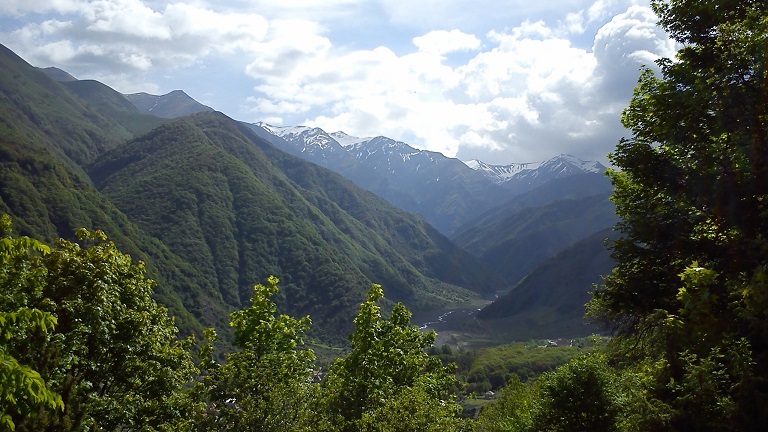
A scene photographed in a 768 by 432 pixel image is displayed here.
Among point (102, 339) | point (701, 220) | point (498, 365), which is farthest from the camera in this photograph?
point (498, 365)

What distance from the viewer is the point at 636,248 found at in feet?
49.1

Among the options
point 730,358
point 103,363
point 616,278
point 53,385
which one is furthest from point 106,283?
point 730,358

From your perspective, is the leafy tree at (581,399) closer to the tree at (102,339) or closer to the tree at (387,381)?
the tree at (387,381)

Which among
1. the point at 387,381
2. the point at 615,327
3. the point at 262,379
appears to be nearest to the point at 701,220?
the point at 615,327

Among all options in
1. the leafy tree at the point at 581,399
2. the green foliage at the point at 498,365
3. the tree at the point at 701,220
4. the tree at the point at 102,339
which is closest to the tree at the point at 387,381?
the leafy tree at the point at 581,399

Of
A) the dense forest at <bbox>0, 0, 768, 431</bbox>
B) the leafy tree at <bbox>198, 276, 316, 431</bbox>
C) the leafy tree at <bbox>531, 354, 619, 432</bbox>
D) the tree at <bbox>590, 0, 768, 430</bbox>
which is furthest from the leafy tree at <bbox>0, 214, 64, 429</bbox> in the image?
the leafy tree at <bbox>531, 354, 619, 432</bbox>

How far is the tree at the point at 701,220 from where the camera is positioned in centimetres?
969

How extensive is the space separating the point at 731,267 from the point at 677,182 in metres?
2.68

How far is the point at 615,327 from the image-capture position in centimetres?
1600

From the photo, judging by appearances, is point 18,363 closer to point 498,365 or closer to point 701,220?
point 701,220

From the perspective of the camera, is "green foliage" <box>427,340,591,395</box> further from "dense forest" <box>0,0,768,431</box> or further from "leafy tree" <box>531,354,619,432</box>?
"dense forest" <box>0,0,768,431</box>

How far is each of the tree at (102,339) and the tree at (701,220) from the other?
14.4 m

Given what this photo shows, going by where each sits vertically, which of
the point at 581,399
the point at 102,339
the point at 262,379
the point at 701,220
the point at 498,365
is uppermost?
the point at 701,220

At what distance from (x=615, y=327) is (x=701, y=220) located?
4464 millimetres
